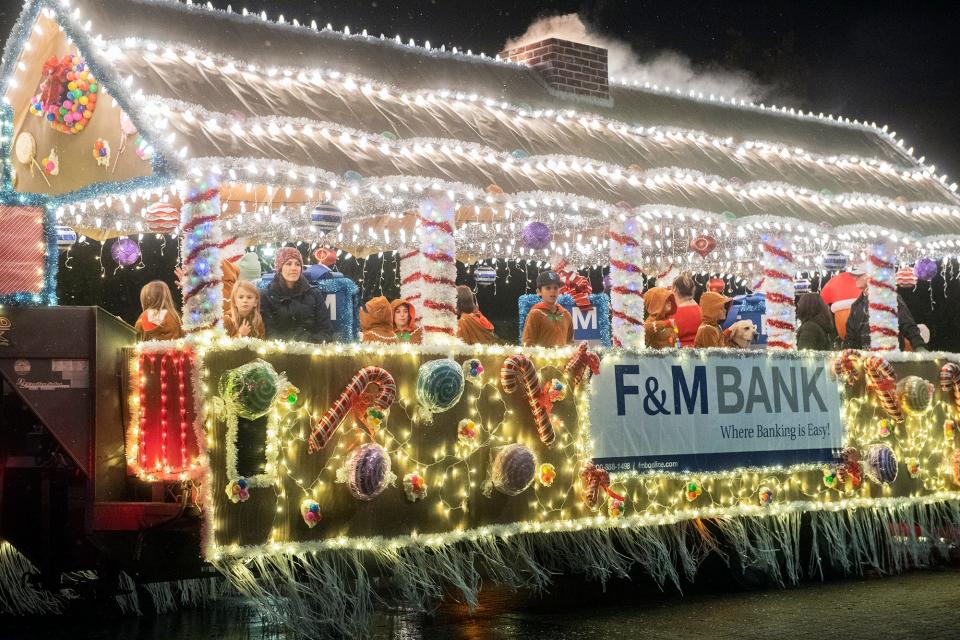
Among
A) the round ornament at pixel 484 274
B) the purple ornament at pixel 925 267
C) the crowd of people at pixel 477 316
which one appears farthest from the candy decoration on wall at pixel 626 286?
the purple ornament at pixel 925 267

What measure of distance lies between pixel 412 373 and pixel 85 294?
1265cm

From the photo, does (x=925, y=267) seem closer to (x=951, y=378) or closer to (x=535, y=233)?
(x=951, y=378)

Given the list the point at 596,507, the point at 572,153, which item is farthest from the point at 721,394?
the point at 572,153

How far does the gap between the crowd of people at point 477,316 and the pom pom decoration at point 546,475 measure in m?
1.25

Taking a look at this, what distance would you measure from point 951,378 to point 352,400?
759cm

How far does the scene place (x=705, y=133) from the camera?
42.3ft

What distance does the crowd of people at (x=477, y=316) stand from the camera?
9.67 metres

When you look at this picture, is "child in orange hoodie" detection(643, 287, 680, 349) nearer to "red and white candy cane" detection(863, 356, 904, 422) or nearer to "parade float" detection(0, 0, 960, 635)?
"parade float" detection(0, 0, 960, 635)

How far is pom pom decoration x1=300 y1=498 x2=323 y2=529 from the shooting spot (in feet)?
27.6

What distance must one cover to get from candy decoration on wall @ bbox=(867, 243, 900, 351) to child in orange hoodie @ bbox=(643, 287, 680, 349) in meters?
2.42

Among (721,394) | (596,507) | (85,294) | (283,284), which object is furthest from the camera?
(85,294)

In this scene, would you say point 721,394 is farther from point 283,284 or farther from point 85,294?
point 85,294

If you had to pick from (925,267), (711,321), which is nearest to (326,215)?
(711,321)

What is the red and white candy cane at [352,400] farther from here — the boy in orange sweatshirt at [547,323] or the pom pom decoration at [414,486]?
the boy in orange sweatshirt at [547,323]
